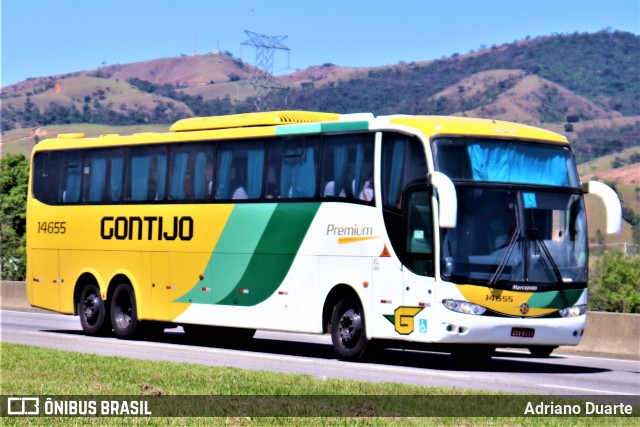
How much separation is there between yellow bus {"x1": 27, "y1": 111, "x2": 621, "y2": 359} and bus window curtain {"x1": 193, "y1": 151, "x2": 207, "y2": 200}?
0.04 m

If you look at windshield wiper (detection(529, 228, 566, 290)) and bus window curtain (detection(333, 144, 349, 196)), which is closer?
windshield wiper (detection(529, 228, 566, 290))

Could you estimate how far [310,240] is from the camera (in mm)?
22516

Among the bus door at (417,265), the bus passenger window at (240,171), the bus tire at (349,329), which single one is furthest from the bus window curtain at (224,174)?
the bus door at (417,265)

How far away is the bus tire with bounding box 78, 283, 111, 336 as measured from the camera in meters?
27.3

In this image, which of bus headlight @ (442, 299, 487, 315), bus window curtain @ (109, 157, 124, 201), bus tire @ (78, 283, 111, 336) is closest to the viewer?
bus headlight @ (442, 299, 487, 315)

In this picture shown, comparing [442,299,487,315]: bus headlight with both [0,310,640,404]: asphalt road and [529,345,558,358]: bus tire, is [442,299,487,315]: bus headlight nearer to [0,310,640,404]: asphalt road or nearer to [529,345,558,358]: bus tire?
[0,310,640,404]: asphalt road

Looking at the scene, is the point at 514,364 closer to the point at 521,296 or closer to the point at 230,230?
the point at 521,296

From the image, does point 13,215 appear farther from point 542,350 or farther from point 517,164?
point 517,164

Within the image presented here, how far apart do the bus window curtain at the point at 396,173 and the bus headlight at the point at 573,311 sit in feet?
9.84

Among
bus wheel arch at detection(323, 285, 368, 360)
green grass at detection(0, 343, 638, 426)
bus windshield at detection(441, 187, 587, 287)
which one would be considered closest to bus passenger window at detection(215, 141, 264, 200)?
bus wheel arch at detection(323, 285, 368, 360)

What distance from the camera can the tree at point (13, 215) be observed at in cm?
5959

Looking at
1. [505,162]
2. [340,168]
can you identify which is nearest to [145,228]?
[340,168]

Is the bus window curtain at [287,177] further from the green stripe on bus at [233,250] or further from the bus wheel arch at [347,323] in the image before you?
the bus wheel arch at [347,323]

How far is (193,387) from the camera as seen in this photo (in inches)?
598
